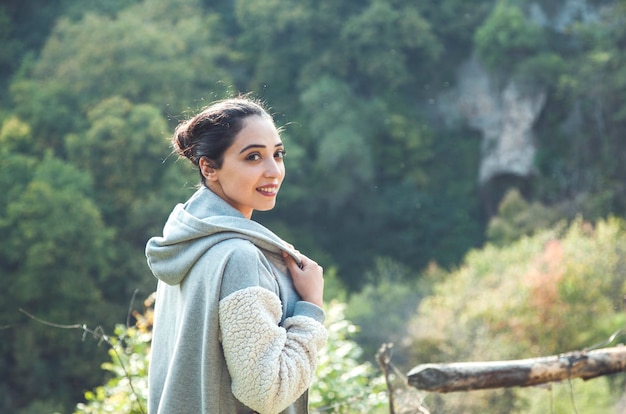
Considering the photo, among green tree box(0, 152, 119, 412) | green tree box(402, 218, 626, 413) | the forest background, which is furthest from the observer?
the forest background

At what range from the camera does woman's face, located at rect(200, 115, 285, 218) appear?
4.96 feet

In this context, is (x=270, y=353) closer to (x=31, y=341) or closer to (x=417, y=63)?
(x=31, y=341)

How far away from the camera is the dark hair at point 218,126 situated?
59.5 inches

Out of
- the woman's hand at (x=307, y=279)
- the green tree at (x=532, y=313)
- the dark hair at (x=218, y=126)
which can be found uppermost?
the green tree at (x=532, y=313)

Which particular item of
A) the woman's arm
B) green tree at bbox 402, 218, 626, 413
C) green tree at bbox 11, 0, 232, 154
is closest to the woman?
the woman's arm

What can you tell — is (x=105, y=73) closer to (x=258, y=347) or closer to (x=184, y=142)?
(x=184, y=142)

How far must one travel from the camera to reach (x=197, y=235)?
143 centimetres

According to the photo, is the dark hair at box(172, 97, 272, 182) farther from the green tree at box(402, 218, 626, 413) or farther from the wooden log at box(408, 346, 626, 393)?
the green tree at box(402, 218, 626, 413)

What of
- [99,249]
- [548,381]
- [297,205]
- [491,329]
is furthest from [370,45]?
[548,381]

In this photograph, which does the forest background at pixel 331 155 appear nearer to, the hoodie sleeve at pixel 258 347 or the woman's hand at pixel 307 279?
the woman's hand at pixel 307 279

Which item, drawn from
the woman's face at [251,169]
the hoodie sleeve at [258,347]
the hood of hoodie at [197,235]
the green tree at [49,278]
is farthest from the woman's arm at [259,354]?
the green tree at [49,278]

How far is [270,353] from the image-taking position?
135cm

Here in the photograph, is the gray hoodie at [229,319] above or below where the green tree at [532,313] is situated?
below

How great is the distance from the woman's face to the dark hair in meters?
0.01
